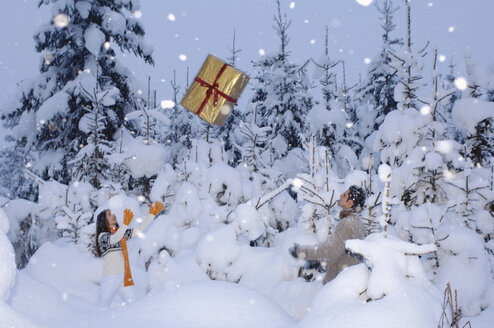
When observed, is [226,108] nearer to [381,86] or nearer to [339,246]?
[339,246]

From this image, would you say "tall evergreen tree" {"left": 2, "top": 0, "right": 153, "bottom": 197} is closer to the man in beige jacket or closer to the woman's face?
the woman's face

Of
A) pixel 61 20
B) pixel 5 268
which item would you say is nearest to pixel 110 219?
pixel 5 268

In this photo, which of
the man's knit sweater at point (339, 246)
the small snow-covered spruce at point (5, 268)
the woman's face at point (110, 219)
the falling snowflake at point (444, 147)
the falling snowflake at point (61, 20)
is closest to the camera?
the small snow-covered spruce at point (5, 268)

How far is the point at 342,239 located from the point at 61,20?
1171 cm

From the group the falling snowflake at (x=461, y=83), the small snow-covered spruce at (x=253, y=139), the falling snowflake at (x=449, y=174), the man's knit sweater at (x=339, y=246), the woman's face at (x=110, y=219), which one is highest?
the falling snowflake at (x=461, y=83)

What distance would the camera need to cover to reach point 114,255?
521 cm

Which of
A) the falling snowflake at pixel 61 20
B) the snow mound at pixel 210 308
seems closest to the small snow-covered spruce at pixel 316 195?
the snow mound at pixel 210 308

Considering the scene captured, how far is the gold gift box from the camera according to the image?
8.01 m

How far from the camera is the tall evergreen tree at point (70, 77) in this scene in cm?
1168

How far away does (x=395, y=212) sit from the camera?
650cm

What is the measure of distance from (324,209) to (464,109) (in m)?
3.87

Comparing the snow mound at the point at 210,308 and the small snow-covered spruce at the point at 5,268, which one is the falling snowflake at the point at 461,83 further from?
the small snow-covered spruce at the point at 5,268

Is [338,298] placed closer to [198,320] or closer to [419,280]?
Answer: [419,280]

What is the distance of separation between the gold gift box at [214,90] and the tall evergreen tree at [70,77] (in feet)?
16.0
